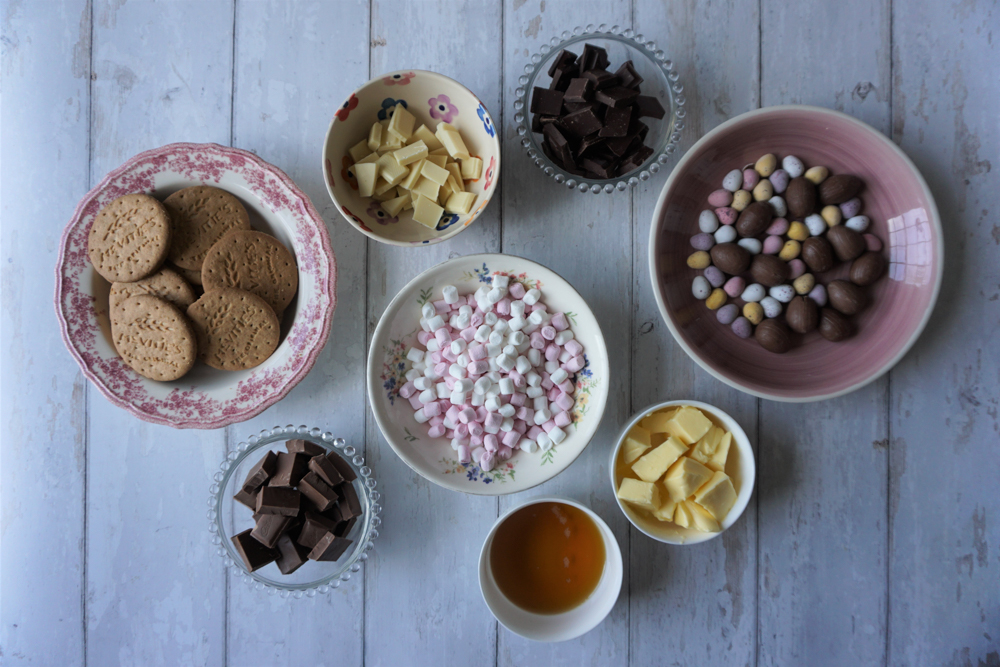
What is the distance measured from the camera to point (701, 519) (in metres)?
1.00

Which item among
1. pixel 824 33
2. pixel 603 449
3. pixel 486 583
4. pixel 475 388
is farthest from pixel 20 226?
pixel 824 33

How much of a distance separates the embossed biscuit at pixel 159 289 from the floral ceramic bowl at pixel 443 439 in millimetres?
416

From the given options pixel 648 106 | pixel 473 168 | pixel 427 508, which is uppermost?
pixel 648 106

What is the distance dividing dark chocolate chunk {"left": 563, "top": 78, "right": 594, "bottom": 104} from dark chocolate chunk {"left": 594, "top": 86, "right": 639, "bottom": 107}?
2 centimetres

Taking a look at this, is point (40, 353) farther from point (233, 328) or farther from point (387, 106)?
point (387, 106)

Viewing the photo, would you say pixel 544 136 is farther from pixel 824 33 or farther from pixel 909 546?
pixel 909 546

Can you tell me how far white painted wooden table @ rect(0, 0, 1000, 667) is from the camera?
44.5 inches

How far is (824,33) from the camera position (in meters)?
1.13

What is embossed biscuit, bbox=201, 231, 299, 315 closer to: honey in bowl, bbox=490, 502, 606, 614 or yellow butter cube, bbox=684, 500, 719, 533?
honey in bowl, bbox=490, 502, 606, 614

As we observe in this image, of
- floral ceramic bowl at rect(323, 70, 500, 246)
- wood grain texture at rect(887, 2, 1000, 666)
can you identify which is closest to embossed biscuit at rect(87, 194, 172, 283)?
floral ceramic bowl at rect(323, 70, 500, 246)

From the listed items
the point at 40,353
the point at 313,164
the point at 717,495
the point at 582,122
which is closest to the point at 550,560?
the point at 717,495

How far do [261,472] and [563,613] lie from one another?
2.24ft

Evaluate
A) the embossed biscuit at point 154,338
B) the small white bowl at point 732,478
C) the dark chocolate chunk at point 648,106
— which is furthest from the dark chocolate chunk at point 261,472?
the dark chocolate chunk at point 648,106

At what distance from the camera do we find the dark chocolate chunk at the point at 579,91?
38.7 inches
